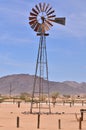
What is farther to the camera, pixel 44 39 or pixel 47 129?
pixel 44 39

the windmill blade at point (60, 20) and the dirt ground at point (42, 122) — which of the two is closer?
the dirt ground at point (42, 122)

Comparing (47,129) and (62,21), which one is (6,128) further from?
(62,21)

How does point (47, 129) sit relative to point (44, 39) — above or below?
Answer: below

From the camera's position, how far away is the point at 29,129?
2255 cm

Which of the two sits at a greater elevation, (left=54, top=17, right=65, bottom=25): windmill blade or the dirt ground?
(left=54, top=17, right=65, bottom=25): windmill blade

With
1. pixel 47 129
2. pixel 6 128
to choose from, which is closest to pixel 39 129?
pixel 47 129

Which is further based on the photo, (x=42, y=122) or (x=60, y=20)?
(x=60, y=20)

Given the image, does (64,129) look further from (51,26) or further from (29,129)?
(51,26)

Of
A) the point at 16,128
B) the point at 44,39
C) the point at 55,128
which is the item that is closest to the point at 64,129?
the point at 55,128

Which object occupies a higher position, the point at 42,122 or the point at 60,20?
the point at 60,20

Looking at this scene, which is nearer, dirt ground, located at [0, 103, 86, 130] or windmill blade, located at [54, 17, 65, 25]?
dirt ground, located at [0, 103, 86, 130]

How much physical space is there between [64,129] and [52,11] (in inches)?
645

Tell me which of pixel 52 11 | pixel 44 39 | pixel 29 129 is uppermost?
pixel 52 11

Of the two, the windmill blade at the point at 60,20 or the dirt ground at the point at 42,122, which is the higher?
the windmill blade at the point at 60,20
